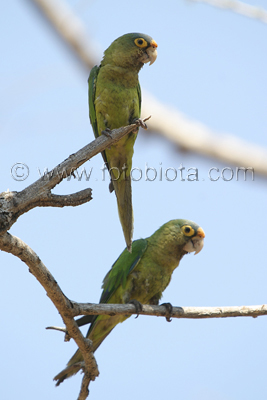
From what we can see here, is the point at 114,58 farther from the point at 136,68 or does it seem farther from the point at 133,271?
the point at 133,271

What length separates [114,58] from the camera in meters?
5.26

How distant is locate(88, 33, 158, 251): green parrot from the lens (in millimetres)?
5074

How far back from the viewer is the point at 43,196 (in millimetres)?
3320

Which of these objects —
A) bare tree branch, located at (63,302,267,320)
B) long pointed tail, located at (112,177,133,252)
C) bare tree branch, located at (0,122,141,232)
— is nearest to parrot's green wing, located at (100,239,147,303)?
long pointed tail, located at (112,177,133,252)

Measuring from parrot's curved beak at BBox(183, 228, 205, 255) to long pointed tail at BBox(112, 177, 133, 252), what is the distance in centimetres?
82

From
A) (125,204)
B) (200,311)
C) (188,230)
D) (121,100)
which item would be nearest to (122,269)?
(125,204)

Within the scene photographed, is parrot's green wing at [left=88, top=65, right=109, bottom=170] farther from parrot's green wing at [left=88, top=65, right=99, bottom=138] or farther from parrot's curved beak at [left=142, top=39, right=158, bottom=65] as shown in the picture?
parrot's curved beak at [left=142, top=39, right=158, bottom=65]

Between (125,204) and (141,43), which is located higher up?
(141,43)

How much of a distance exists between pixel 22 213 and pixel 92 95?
247 cm

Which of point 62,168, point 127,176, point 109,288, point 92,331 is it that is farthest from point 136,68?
point 92,331

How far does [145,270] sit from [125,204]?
87 centimetres

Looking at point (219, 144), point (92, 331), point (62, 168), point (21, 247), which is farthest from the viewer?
point (219, 144)

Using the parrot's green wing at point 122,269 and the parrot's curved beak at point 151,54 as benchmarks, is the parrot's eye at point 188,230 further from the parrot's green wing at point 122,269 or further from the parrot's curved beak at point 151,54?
the parrot's curved beak at point 151,54

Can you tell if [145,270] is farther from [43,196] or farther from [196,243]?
[43,196]
